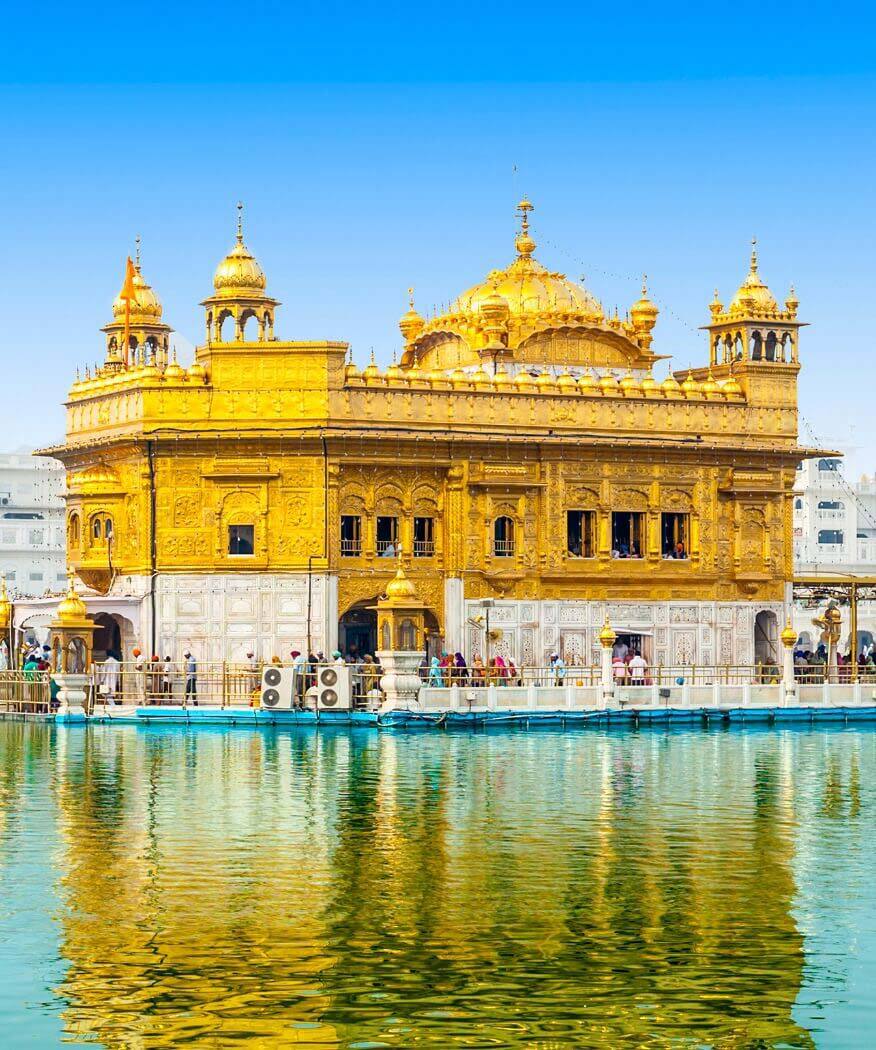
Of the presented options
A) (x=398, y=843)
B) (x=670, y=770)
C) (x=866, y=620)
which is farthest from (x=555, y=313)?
(x=866, y=620)

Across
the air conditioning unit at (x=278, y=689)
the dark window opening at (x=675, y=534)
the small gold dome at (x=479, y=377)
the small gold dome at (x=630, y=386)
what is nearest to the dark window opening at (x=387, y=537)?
the small gold dome at (x=479, y=377)

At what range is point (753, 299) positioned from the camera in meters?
48.9

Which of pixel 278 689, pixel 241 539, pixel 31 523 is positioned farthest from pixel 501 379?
pixel 31 523

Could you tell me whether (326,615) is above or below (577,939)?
above

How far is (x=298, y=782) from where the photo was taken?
28.5m

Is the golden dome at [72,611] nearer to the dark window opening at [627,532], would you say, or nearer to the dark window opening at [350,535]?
the dark window opening at [350,535]

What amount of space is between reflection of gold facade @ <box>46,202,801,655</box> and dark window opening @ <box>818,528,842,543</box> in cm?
→ 6111

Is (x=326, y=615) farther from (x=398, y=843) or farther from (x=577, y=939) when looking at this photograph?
(x=577, y=939)

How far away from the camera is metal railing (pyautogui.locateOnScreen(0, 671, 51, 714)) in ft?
131

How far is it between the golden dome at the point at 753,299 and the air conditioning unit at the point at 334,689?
1508cm

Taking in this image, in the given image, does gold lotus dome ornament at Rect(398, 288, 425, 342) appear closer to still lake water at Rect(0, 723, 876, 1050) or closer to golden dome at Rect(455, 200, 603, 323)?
golden dome at Rect(455, 200, 603, 323)

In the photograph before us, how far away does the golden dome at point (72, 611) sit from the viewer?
40156mm

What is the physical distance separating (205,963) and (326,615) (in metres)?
27.8

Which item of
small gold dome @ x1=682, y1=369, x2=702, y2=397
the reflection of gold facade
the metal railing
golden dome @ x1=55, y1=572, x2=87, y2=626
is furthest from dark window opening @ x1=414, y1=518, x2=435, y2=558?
the metal railing
